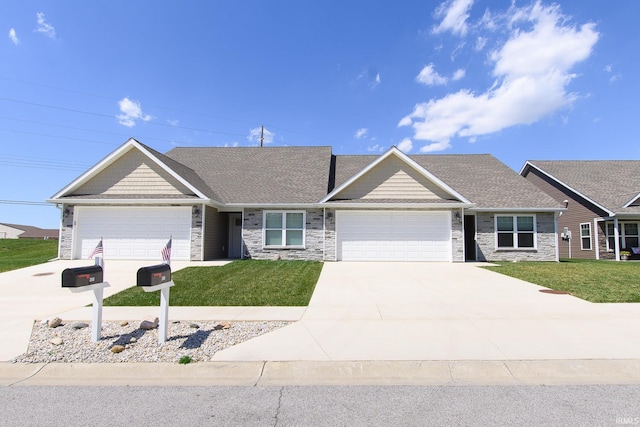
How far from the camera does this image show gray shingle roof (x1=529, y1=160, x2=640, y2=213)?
2077cm

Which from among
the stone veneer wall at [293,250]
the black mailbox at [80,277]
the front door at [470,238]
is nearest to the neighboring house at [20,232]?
the stone veneer wall at [293,250]

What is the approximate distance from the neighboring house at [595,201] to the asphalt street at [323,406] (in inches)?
815

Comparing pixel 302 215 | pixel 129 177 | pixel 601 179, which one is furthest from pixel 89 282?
pixel 601 179

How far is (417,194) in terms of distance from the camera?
1673 cm

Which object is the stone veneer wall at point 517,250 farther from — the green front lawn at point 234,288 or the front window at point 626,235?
the green front lawn at point 234,288

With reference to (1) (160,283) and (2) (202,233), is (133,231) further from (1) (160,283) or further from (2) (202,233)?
(1) (160,283)

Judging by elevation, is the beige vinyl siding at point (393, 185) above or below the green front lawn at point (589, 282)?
above

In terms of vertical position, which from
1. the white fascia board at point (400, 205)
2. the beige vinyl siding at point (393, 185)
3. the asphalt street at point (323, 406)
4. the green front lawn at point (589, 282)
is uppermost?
the beige vinyl siding at point (393, 185)

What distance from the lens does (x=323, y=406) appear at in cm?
361

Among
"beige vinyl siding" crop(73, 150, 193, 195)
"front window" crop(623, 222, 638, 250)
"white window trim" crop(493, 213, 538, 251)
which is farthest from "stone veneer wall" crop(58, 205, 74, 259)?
"front window" crop(623, 222, 638, 250)

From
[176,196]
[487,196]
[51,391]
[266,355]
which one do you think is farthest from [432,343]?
[487,196]

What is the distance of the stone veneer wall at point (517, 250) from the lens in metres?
17.5

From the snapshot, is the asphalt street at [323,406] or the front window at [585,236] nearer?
the asphalt street at [323,406]

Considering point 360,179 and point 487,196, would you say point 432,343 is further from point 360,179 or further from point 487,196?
point 487,196
